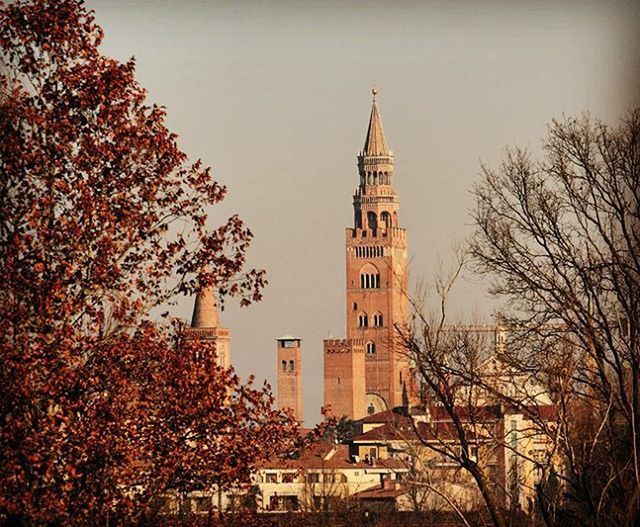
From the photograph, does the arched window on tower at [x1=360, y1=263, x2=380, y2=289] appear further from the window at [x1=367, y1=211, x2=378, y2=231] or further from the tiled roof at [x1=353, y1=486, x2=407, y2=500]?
the tiled roof at [x1=353, y1=486, x2=407, y2=500]

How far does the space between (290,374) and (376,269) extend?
9.89m

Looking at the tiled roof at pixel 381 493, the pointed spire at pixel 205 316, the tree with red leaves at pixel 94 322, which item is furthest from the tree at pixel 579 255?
the pointed spire at pixel 205 316

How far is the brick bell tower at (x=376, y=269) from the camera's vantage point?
92062 mm

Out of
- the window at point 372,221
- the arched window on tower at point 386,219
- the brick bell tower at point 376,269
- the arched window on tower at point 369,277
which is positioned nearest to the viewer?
the brick bell tower at point 376,269

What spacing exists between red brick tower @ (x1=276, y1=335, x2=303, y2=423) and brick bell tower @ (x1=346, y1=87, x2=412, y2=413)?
455 cm

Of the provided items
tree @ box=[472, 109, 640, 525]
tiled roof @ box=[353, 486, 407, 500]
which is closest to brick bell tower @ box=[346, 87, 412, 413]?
tiled roof @ box=[353, 486, 407, 500]

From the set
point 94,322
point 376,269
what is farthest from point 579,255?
point 376,269

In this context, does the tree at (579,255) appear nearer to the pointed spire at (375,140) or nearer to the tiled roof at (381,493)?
the tiled roof at (381,493)

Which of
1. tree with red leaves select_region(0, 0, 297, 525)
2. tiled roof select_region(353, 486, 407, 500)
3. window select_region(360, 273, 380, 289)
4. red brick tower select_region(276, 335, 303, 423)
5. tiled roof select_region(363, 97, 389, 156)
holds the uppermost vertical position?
tiled roof select_region(363, 97, 389, 156)

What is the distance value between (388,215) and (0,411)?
89220 millimetres

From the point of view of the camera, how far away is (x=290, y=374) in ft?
291

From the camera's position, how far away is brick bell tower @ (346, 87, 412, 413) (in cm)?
9206

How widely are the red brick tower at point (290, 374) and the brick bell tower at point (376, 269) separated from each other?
14.9ft

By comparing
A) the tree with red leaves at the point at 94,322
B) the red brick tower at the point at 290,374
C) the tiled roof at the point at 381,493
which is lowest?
the tree with red leaves at the point at 94,322
